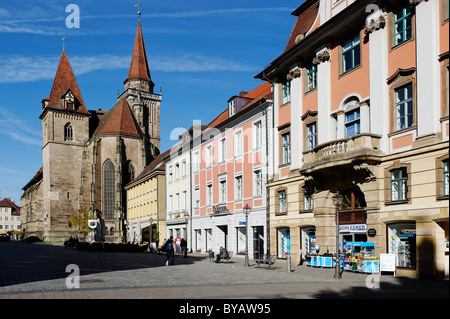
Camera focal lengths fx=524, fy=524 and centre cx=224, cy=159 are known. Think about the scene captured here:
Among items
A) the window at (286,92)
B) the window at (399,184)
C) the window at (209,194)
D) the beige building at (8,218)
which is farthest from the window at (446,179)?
the beige building at (8,218)

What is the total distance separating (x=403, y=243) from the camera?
2102cm

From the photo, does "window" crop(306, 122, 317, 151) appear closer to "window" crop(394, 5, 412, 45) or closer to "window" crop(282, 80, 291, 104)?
"window" crop(282, 80, 291, 104)

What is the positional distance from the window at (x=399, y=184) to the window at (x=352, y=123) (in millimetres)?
3211

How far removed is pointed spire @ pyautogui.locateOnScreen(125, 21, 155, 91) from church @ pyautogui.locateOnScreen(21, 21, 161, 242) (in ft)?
21.0

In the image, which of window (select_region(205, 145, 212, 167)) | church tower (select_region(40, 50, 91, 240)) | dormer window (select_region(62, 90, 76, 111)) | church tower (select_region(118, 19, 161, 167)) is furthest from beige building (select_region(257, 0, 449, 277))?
church tower (select_region(118, 19, 161, 167))

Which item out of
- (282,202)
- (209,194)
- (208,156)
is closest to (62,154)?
(208,156)

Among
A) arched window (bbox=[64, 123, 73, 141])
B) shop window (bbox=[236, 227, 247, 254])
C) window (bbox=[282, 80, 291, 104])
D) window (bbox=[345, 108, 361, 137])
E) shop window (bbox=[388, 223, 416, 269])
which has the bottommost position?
shop window (bbox=[236, 227, 247, 254])

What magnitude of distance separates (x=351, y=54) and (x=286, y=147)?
7611 millimetres

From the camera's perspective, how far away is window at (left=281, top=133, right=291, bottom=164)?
30.1 meters

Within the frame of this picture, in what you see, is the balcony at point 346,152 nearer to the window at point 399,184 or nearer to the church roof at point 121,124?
the window at point 399,184

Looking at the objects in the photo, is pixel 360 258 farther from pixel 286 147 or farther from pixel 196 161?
pixel 196 161
